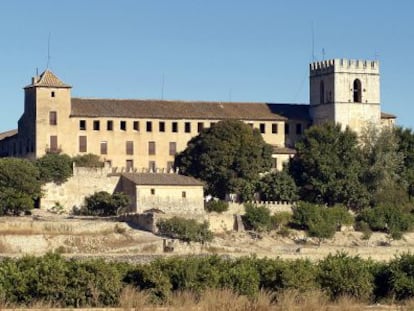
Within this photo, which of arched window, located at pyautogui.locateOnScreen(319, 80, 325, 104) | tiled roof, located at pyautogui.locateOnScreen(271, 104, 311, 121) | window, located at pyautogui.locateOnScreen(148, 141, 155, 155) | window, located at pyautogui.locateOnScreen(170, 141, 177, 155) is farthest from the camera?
tiled roof, located at pyautogui.locateOnScreen(271, 104, 311, 121)

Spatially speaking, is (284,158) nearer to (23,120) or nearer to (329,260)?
(23,120)

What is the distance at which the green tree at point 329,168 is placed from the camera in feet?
257

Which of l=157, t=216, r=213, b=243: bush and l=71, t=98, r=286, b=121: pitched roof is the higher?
l=71, t=98, r=286, b=121: pitched roof

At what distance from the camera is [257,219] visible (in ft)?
244

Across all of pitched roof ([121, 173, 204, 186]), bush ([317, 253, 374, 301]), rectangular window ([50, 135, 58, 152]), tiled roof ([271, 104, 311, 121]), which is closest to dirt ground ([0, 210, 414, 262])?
pitched roof ([121, 173, 204, 186])

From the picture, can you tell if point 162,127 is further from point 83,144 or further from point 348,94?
point 348,94

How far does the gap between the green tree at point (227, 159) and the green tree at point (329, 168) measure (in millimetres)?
1773

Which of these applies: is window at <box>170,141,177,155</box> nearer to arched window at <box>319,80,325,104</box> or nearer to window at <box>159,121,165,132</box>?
window at <box>159,121,165,132</box>

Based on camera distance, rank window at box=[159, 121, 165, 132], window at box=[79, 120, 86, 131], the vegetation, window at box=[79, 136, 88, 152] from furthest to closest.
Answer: window at box=[159, 121, 165, 132], window at box=[79, 120, 86, 131], window at box=[79, 136, 88, 152], the vegetation

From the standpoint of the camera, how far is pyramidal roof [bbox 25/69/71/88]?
79562 mm

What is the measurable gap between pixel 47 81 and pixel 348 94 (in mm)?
15559

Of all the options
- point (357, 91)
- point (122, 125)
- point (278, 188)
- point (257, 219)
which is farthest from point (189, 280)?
point (357, 91)

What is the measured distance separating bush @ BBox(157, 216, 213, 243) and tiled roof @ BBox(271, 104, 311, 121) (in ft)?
54.3

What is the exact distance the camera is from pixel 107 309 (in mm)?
40812
